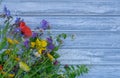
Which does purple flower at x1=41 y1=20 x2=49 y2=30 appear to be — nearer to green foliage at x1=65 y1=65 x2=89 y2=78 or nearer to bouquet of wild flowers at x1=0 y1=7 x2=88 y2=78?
bouquet of wild flowers at x1=0 y1=7 x2=88 y2=78

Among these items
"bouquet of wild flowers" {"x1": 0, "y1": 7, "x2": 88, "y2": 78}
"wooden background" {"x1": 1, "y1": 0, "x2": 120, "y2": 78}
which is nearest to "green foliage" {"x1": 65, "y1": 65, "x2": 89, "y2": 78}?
"bouquet of wild flowers" {"x1": 0, "y1": 7, "x2": 88, "y2": 78}

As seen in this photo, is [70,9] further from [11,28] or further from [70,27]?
[11,28]

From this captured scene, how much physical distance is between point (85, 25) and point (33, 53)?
459mm

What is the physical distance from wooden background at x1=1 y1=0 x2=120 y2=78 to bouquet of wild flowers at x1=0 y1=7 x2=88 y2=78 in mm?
89

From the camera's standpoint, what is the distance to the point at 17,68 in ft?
7.71

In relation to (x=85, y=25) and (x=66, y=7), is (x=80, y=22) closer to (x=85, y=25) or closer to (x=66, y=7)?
(x=85, y=25)

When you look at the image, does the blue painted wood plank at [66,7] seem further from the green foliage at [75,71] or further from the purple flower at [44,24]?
the green foliage at [75,71]

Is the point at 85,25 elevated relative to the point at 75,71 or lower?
elevated

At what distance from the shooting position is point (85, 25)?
2.62 meters

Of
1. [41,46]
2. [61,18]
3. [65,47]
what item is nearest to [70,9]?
[61,18]

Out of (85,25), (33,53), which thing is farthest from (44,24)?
(85,25)

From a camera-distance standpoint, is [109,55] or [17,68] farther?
[109,55]

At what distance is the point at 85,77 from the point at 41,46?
2.05 feet

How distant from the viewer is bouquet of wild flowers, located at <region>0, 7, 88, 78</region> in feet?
7.35
